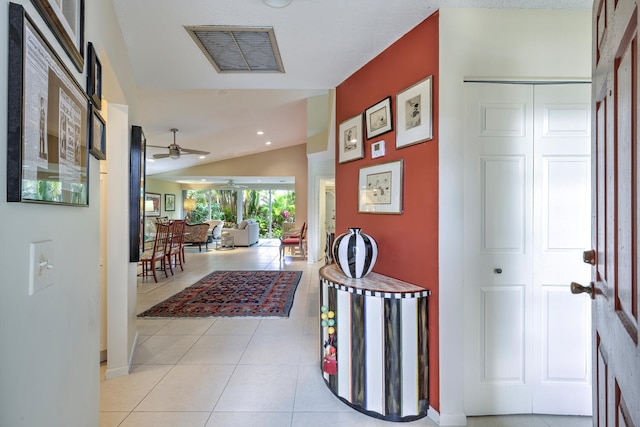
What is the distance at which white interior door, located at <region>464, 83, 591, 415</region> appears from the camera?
69.2 inches

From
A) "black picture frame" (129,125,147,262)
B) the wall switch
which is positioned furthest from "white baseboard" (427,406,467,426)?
"black picture frame" (129,125,147,262)

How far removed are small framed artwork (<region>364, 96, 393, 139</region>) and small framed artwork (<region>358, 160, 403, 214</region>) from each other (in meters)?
0.26

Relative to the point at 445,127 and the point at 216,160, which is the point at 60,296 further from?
the point at 216,160

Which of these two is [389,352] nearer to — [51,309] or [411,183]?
[411,183]

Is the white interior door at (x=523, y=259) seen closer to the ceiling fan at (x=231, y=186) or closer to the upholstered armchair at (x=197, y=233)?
the upholstered armchair at (x=197, y=233)

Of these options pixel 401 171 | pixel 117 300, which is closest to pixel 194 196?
pixel 117 300

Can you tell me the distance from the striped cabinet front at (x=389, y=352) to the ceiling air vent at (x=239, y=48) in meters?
1.80

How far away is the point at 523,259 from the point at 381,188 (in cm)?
98

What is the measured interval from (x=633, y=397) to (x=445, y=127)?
139cm

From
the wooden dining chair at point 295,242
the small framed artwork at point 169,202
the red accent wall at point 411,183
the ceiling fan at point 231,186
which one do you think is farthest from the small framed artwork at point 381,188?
the small framed artwork at point 169,202

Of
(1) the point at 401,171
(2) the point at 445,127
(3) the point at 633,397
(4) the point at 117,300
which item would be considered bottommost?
(4) the point at 117,300

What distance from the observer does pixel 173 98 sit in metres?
4.29

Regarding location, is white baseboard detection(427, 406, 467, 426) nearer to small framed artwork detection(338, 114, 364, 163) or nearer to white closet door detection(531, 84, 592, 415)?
white closet door detection(531, 84, 592, 415)

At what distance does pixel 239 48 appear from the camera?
7.09 feet
